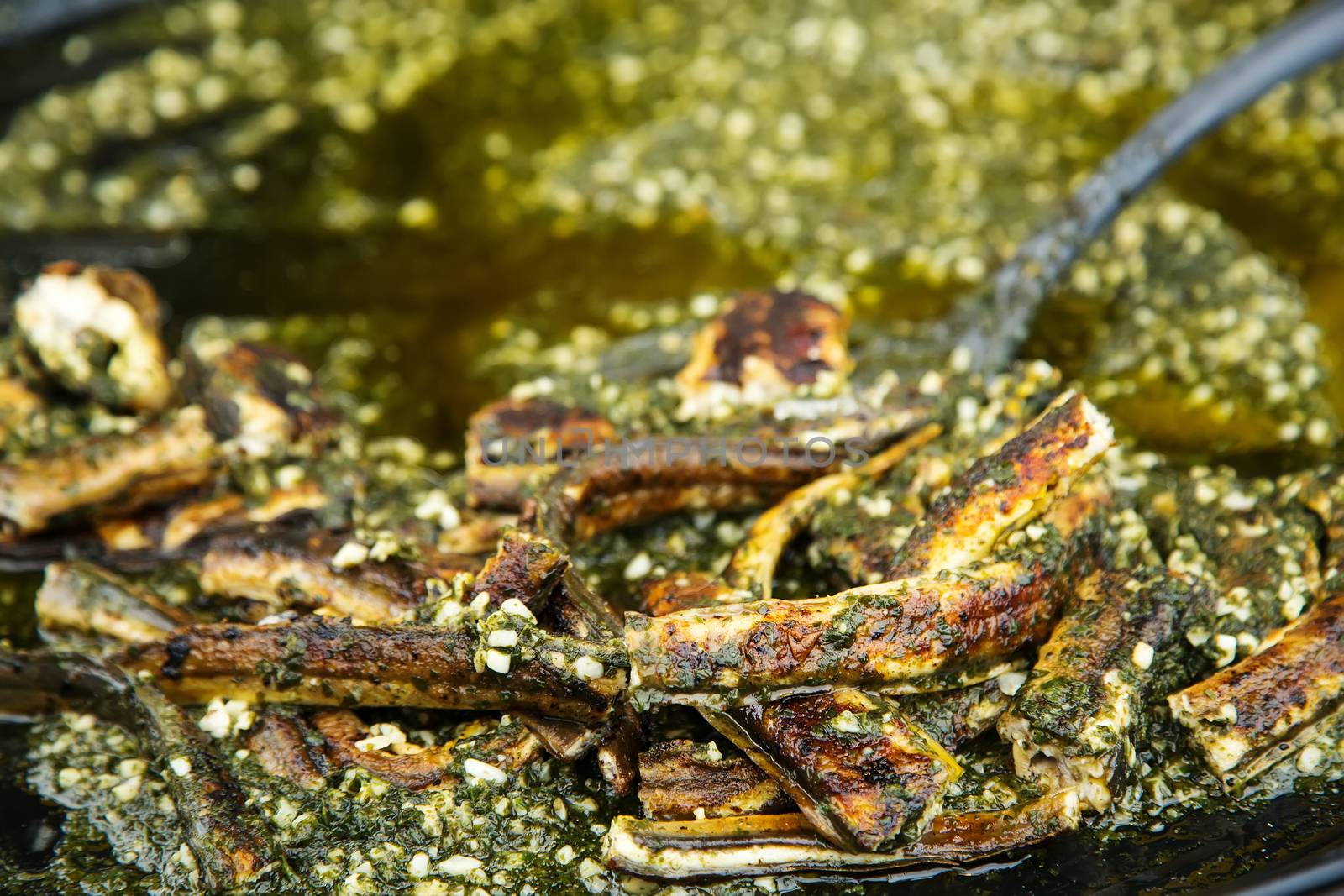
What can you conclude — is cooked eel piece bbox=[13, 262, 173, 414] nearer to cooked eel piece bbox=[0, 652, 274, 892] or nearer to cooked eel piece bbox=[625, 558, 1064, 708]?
cooked eel piece bbox=[0, 652, 274, 892]

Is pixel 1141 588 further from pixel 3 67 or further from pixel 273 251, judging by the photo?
pixel 3 67

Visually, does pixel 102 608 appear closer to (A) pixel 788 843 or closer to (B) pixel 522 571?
(B) pixel 522 571

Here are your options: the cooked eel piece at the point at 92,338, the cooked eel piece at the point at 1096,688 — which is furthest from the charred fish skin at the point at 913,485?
the cooked eel piece at the point at 92,338

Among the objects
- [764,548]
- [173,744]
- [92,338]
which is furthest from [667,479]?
[92,338]

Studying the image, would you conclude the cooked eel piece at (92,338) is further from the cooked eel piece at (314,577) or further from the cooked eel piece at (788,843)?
the cooked eel piece at (788,843)

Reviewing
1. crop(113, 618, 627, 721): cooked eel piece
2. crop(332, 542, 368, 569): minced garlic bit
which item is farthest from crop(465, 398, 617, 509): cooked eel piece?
crop(113, 618, 627, 721): cooked eel piece

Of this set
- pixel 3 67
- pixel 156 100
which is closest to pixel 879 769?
pixel 156 100
